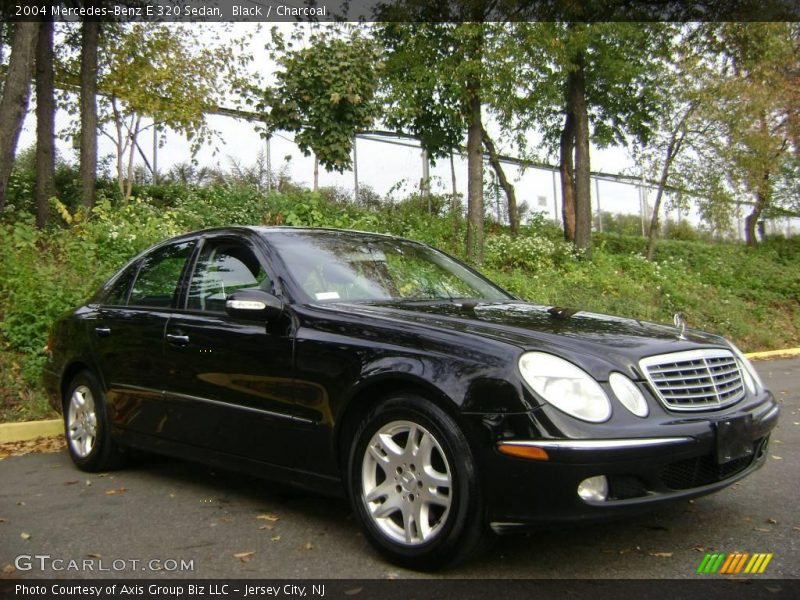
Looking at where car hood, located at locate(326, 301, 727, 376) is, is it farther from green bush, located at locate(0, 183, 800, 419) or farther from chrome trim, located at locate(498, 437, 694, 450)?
green bush, located at locate(0, 183, 800, 419)

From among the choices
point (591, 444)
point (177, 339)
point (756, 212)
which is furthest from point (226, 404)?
point (756, 212)

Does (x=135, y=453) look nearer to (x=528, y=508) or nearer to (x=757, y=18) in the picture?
(x=528, y=508)

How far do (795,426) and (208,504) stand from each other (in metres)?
4.95

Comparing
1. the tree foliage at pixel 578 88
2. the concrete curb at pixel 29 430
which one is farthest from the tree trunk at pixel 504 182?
the concrete curb at pixel 29 430

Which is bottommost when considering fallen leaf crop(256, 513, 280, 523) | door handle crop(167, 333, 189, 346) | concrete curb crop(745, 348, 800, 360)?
concrete curb crop(745, 348, 800, 360)

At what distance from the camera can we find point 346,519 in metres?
4.26

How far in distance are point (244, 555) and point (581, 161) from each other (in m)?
15.7

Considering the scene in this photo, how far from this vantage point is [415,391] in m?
3.44

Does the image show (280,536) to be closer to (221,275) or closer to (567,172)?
(221,275)

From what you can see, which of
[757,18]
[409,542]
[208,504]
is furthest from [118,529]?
[757,18]

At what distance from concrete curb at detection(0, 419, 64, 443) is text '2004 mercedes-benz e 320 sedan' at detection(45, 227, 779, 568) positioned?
1.99 meters

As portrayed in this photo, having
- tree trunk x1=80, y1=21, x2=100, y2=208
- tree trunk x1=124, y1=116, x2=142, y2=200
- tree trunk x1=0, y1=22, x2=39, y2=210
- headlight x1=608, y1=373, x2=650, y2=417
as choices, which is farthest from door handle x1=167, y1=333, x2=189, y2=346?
tree trunk x1=124, y1=116, x2=142, y2=200

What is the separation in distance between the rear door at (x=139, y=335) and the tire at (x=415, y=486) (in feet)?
5.64

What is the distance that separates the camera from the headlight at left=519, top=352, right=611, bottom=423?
3.14 metres
